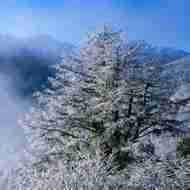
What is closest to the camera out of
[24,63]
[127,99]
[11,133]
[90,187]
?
[90,187]

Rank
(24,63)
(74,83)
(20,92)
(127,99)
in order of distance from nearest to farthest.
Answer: (127,99) < (74,83) < (20,92) < (24,63)

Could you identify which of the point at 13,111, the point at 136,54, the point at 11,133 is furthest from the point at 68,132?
the point at 13,111

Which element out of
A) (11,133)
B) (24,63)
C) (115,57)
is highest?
(24,63)

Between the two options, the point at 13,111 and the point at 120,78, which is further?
the point at 13,111

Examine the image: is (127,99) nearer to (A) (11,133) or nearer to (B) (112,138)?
(B) (112,138)

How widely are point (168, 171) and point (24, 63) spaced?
171796mm

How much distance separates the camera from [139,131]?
16797mm

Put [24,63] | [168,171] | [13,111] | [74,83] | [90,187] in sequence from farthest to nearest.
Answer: [24,63]
[13,111]
[74,83]
[168,171]
[90,187]

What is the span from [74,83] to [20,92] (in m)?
138

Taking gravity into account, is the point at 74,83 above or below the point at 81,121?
above

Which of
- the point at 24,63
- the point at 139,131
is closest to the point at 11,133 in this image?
the point at 24,63

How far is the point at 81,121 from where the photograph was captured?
16.8 meters

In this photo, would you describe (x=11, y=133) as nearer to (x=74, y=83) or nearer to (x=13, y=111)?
(x=13, y=111)

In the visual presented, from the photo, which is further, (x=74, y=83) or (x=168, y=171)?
(x=74, y=83)
